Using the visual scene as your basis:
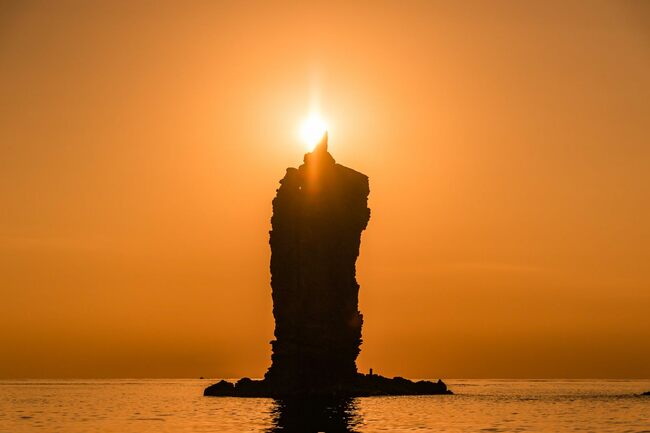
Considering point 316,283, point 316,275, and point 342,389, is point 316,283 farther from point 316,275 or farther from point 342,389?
point 342,389

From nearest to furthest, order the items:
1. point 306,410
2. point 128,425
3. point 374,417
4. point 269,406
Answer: point 128,425 → point 374,417 → point 306,410 → point 269,406

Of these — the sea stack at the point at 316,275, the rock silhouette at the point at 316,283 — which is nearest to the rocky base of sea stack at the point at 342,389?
the rock silhouette at the point at 316,283

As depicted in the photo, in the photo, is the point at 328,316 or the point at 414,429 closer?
the point at 414,429

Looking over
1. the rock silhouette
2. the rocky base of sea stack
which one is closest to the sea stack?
the rock silhouette

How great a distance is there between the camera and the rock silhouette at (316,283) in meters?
135

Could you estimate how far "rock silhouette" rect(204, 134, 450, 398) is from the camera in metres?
135

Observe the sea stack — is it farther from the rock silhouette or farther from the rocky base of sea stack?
the rocky base of sea stack

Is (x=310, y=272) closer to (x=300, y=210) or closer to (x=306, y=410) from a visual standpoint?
(x=300, y=210)

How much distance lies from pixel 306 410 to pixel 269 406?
11.1 m

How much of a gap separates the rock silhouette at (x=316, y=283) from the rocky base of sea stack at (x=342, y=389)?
0.19 metres

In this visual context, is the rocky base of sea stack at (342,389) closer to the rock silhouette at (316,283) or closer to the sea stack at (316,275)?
the rock silhouette at (316,283)

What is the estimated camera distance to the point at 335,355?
137 metres

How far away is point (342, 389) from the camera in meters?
137

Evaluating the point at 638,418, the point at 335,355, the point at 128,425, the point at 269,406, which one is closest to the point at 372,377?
the point at 335,355
